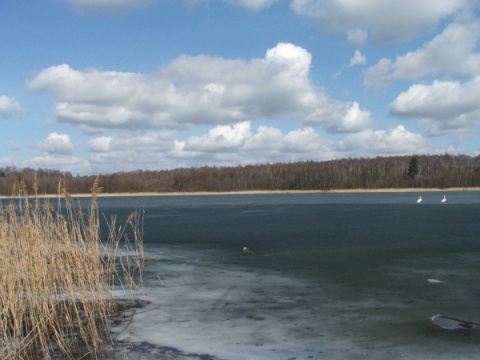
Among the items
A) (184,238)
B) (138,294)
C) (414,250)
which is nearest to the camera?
(138,294)

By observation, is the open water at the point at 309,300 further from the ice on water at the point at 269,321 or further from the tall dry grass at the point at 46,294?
the tall dry grass at the point at 46,294

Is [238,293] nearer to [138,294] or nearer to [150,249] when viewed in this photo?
[138,294]

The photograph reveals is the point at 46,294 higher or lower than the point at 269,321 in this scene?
higher

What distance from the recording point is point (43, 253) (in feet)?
23.0

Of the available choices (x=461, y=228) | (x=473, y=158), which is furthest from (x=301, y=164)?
(x=461, y=228)

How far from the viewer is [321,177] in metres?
106

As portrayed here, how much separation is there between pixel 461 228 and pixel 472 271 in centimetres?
1009

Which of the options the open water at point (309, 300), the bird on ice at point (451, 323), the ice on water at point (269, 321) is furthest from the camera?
the bird on ice at point (451, 323)

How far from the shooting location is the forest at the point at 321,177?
98.4 m

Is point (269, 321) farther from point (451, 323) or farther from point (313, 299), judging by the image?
point (451, 323)

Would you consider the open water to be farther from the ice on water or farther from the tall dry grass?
the tall dry grass

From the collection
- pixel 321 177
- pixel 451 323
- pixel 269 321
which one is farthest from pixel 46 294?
pixel 321 177

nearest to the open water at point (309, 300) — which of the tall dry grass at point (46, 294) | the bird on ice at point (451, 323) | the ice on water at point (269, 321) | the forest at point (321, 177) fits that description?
the ice on water at point (269, 321)

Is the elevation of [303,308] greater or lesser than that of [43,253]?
lesser
